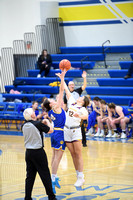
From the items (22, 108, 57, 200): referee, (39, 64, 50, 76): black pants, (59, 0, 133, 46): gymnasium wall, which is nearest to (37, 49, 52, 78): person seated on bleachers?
(39, 64, 50, 76): black pants

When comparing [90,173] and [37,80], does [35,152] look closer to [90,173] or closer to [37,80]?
[90,173]

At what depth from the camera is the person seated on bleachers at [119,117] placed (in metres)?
10.6

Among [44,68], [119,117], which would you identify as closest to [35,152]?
[119,117]

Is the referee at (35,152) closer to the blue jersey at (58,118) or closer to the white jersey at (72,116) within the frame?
the blue jersey at (58,118)

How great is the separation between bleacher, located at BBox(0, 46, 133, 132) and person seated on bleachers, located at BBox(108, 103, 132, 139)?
1.60 metres

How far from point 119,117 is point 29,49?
726 cm

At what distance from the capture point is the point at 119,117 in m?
10.7

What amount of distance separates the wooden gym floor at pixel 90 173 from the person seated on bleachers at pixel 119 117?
54cm

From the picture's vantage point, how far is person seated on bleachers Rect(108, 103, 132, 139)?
10.6 m

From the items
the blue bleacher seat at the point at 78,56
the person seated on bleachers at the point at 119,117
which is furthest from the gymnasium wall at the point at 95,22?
the person seated on bleachers at the point at 119,117

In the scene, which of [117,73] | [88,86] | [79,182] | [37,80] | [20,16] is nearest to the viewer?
[79,182]

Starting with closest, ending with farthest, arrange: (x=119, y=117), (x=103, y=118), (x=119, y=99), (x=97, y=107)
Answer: (x=119, y=117) < (x=103, y=118) < (x=97, y=107) < (x=119, y=99)

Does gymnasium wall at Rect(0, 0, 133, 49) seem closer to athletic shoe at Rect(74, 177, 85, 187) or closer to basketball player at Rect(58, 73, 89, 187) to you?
basketball player at Rect(58, 73, 89, 187)

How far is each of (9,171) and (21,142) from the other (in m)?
3.30
